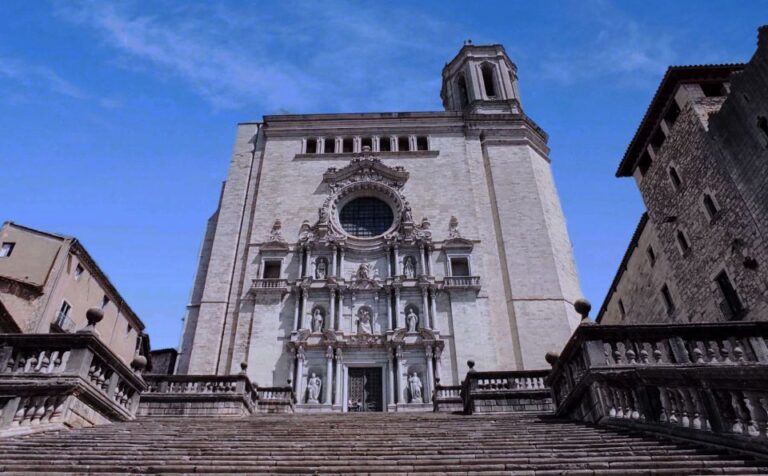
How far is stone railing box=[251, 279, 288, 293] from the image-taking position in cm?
2352

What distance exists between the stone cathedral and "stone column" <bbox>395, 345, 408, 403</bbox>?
44mm

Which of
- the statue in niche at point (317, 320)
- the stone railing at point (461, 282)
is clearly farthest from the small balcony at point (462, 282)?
the statue in niche at point (317, 320)

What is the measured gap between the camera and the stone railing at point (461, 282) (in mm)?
23422

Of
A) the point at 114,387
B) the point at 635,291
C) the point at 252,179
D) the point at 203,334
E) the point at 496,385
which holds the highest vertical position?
the point at 252,179

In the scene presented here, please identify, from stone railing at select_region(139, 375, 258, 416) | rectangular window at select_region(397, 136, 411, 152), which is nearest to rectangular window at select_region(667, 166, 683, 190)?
rectangular window at select_region(397, 136, 411, 152)

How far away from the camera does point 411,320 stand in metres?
22.6

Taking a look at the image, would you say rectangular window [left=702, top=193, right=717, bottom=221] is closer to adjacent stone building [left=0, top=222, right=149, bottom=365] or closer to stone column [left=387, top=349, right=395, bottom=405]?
stone column [left=387, top=349, right=395, bottom=405]

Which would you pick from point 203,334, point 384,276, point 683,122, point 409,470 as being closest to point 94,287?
point 203,334

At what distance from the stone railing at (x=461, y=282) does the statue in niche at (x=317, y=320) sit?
5.82 metres

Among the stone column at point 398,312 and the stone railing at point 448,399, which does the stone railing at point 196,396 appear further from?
the stone column at point 398,312

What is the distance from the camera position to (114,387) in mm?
9688

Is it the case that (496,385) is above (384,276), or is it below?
below

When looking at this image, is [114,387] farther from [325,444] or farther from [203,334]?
[203,334]

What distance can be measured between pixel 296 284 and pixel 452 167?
11304 mm
